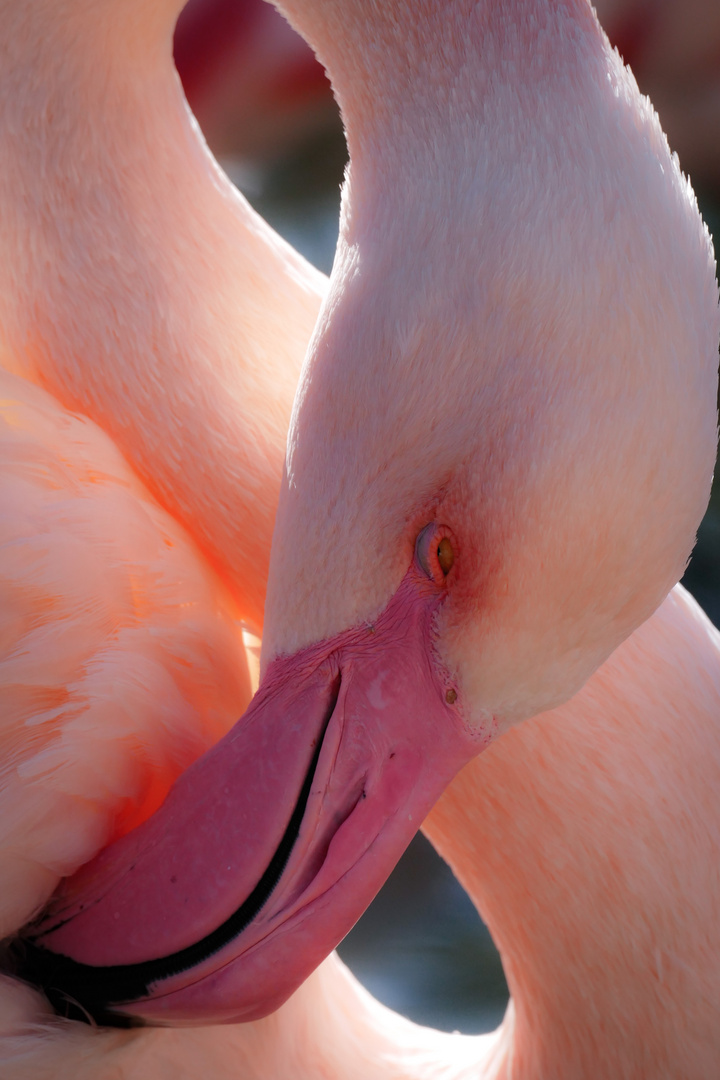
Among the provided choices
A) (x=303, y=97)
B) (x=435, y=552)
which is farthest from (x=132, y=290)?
(x=303, y=97)

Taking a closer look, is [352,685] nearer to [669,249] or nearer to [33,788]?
[33,788]

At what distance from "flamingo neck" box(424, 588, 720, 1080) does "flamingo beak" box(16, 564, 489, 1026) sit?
305mm

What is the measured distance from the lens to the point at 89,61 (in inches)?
60.3

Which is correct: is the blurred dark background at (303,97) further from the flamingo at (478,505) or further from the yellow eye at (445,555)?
the yellow eye at (445,555)

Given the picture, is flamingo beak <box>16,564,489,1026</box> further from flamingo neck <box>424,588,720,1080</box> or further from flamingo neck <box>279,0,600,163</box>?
flamingo neck <box>279,0,600,163</box>

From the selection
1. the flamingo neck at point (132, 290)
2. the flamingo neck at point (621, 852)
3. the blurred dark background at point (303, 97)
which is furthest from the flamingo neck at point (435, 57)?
the blurred dark background at point (303, 97)

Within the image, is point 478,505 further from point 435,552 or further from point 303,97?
point 303,97

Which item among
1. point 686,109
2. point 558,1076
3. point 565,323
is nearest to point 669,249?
point 565,323

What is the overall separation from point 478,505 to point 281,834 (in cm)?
41

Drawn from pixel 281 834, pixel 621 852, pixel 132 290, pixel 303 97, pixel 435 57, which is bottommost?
pixel 281 834

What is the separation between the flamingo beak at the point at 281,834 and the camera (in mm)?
1125

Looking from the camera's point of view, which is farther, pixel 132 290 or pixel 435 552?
pixel 132 290

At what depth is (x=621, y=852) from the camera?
145 centimetres

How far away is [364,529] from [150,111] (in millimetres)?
813
